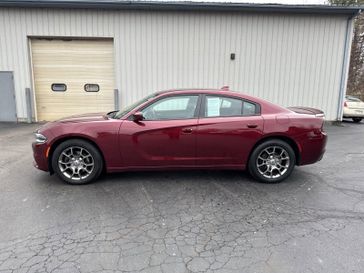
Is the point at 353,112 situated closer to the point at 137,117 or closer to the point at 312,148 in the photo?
the point at 312,148

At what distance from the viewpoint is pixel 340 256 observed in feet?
8.81

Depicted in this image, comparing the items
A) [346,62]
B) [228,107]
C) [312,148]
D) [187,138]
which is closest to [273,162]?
[312,148]

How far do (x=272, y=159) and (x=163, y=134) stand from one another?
5.81ft

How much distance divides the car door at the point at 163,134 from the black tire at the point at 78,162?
437 millimetres

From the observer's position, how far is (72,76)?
10.3m

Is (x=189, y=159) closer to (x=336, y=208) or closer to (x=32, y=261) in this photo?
(x=336, y=208)

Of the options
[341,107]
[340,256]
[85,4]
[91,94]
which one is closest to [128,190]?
[340,256]

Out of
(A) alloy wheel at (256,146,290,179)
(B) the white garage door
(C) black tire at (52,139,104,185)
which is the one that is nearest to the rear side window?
(A) alloy wheel at (256,146,290,179)

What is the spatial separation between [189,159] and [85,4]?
764 centimetres

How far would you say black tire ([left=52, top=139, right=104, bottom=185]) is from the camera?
4.29 metres

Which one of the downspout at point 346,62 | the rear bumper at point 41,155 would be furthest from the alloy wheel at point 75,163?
the downspout at point 346,62

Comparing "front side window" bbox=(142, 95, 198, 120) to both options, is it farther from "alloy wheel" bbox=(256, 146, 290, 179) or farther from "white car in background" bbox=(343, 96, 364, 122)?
"white car in background" bbox=(343, 96, 364, 122)

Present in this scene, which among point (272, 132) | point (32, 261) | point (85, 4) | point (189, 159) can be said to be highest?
point (85, 4)

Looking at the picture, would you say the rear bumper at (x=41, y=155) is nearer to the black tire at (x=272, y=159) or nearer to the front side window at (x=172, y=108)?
the front side window at (x=172, y=108)
